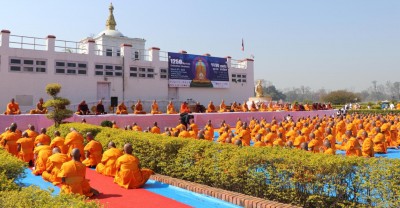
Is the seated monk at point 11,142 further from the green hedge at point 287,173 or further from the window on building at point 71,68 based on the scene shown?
the window on building at point 71,68

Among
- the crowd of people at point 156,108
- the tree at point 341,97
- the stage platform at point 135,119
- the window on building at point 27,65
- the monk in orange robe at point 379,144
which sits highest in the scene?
the window on building at point 27,65

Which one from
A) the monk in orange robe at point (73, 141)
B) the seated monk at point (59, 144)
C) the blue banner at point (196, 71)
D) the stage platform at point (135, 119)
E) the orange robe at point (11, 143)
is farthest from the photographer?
the blue banner at point (196, 71)

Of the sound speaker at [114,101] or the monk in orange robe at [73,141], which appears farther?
the sound speaker at [114,101]

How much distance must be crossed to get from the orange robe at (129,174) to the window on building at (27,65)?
62.0ft

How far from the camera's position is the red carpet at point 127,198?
21.3 feet

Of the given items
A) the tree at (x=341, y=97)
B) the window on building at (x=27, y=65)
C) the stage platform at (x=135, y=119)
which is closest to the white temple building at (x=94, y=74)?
the window on building at (x=27, y=65)

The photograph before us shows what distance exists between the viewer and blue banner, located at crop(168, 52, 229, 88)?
30844 mm

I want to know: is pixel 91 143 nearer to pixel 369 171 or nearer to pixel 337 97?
pixel 369 171

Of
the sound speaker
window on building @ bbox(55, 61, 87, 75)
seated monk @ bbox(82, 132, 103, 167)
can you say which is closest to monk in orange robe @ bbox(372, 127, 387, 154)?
seated monk @ bbox(82, 132, 103, 167)

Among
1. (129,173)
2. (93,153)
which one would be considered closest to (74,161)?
(129,173)

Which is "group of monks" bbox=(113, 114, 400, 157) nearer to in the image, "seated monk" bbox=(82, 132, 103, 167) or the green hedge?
the green hedge

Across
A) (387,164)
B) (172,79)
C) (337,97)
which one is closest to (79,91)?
(172,79)

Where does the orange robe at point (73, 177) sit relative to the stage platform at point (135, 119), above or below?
below

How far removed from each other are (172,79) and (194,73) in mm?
2333
